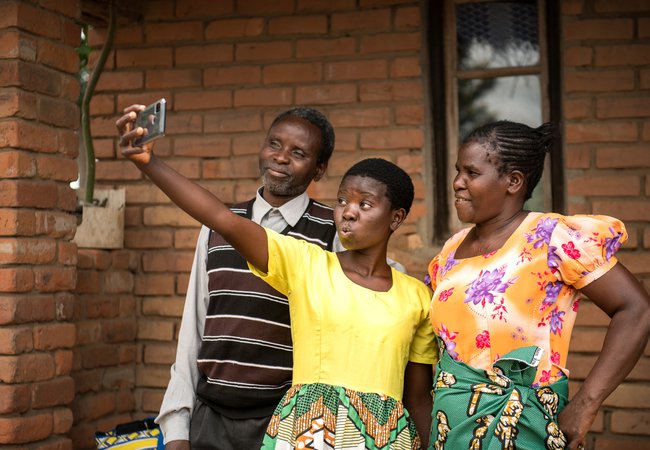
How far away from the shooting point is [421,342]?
2.71m

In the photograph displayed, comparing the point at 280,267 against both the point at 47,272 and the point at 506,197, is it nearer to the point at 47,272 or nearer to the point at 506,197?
the point at 506,197

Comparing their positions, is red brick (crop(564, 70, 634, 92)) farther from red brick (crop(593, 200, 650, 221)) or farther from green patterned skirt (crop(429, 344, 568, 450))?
green patterned skirt (crop(429, 344, 568, 450))

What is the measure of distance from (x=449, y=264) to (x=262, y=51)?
194 centimetres

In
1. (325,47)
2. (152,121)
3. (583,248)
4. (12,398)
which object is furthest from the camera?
(325,47)

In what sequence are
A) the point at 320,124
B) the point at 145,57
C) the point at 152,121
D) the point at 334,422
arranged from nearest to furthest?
the point at 152,121
the point at 334,422
the point at 320,124
the point at 145,57

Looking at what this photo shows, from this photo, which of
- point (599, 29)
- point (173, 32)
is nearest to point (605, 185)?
point (599, 29)

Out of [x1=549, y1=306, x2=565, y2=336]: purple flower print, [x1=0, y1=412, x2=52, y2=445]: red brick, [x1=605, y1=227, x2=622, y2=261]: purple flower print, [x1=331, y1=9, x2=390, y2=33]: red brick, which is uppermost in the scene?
[x1=331, y1=9, x2=390, y2=33]: red brick

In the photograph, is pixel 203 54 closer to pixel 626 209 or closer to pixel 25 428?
pixel 25 428

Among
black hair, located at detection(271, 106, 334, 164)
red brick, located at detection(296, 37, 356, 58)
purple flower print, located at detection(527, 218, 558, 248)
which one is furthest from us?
red brick, located at detection(296, 37, 356, 58)

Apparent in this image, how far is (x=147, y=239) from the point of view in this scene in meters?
4.23

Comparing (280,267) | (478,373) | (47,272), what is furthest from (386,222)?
(47,272)

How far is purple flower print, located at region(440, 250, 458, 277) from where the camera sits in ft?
8.52

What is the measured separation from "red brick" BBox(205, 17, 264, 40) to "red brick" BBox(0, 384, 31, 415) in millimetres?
1919

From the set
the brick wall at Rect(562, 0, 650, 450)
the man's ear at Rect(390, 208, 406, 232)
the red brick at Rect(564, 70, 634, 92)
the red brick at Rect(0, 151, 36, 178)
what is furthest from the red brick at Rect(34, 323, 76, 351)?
the red brick at Rect(564, 70, 634, 92)
